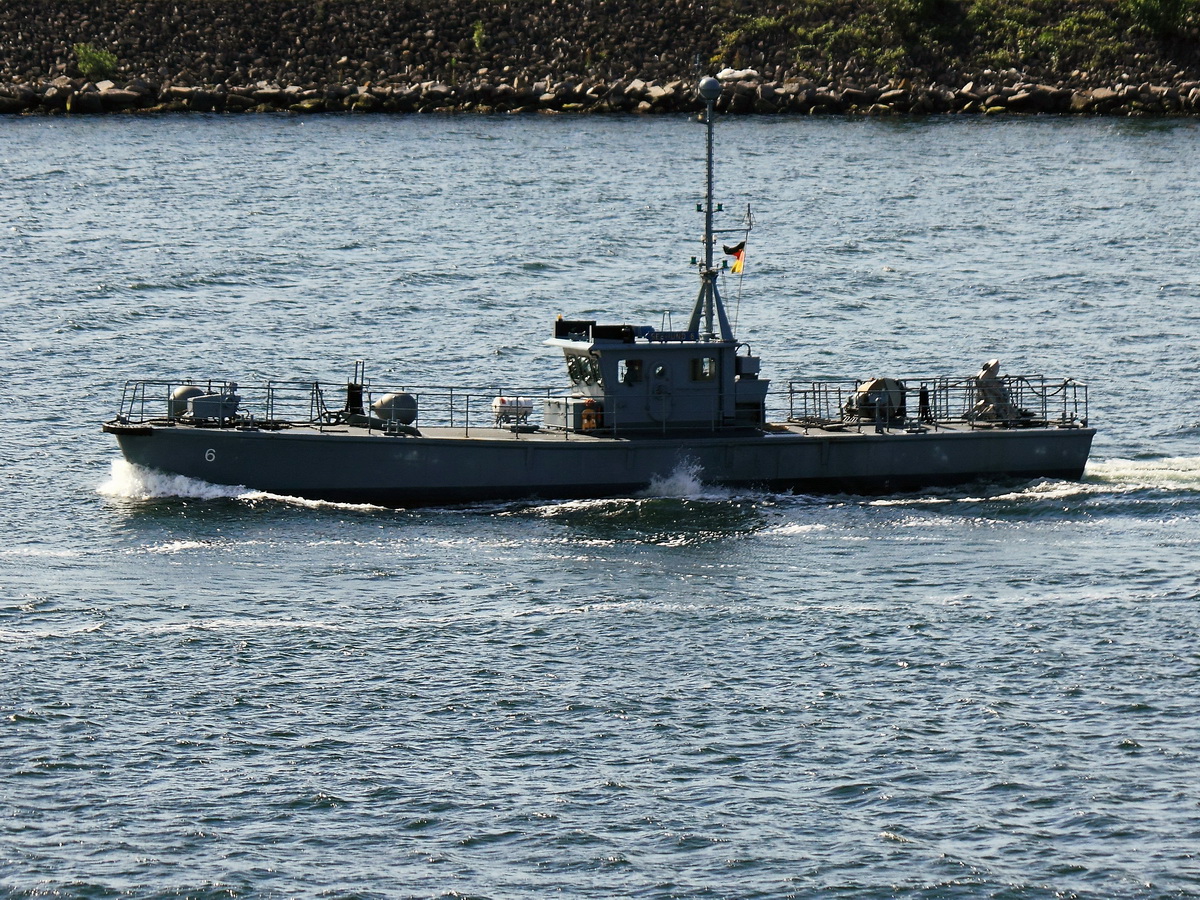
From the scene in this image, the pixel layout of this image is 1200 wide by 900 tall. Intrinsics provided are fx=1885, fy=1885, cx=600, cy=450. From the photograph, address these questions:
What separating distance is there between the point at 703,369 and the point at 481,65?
8007cm

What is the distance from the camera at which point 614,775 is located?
30.6 m

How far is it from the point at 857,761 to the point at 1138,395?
1129 inches

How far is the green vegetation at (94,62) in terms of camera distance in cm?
11956

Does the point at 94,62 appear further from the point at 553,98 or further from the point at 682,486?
the point at 682,486

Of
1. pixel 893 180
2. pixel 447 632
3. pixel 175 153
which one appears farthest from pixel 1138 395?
pixel 175 153

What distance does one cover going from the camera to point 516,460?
4362 cm

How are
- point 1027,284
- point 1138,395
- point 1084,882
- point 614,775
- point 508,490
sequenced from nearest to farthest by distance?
point 1084,882, point 614,775, point 508,490, point 1138,395, point 1027,284

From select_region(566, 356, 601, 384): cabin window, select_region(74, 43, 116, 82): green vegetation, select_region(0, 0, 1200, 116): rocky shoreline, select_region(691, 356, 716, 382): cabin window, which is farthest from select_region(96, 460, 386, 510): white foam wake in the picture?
select_region(74, 43, 116, 82): green vegetation

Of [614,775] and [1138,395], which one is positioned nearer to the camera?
[614,775]

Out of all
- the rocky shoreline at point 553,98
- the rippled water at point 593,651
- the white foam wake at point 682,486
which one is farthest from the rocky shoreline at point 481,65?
the white foam wake at point 682,486

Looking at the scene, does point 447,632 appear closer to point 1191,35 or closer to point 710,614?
point 710,614

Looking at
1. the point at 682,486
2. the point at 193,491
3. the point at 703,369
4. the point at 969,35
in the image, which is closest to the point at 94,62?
the point at 969,35

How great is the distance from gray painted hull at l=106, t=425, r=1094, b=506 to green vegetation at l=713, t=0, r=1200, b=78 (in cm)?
7697

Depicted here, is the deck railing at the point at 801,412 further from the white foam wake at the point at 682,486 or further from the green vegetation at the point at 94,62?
the green vegetation at the point at 94,62
